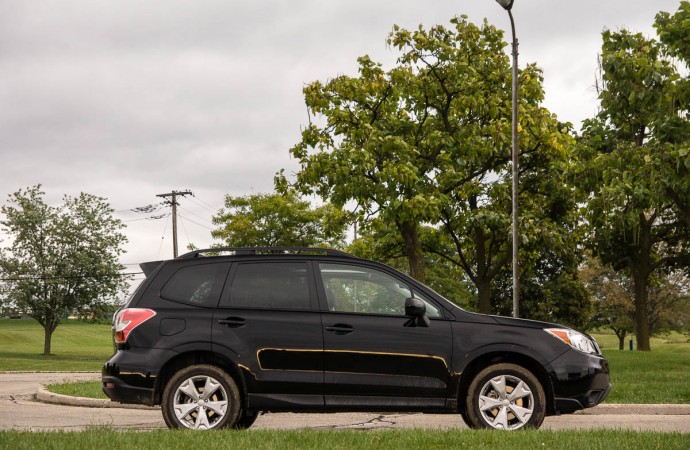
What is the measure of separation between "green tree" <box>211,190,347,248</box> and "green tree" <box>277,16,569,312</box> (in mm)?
29735

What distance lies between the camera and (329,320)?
27.8 ft

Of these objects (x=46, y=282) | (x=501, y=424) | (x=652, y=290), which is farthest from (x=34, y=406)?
(x=652, y=290)

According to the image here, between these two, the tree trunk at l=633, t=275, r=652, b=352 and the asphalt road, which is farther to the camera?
the tree trunk at l=633, t=275, r=652, b=352

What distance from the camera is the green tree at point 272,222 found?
54.8 metres

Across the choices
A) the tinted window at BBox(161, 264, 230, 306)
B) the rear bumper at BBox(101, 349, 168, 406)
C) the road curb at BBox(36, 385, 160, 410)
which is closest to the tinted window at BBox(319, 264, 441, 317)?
the tinted window at BBox(161, 264, 230, 306)

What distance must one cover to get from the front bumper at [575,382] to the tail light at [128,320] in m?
4.07

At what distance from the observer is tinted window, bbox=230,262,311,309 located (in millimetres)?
8617

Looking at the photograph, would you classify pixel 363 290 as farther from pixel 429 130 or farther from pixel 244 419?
pixel 429 130

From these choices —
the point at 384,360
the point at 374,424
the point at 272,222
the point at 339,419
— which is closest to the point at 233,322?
the point at 384,360

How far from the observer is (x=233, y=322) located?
8.48 metres

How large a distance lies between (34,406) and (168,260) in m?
6.71

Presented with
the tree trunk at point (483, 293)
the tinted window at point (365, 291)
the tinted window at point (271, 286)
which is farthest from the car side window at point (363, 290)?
the tree trunk at point (483, 293)

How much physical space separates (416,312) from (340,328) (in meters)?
0.76

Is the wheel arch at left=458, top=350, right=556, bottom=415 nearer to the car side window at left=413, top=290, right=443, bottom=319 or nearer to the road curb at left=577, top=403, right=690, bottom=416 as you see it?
the car side window at left=413, top=290, right=443, bottom=319
